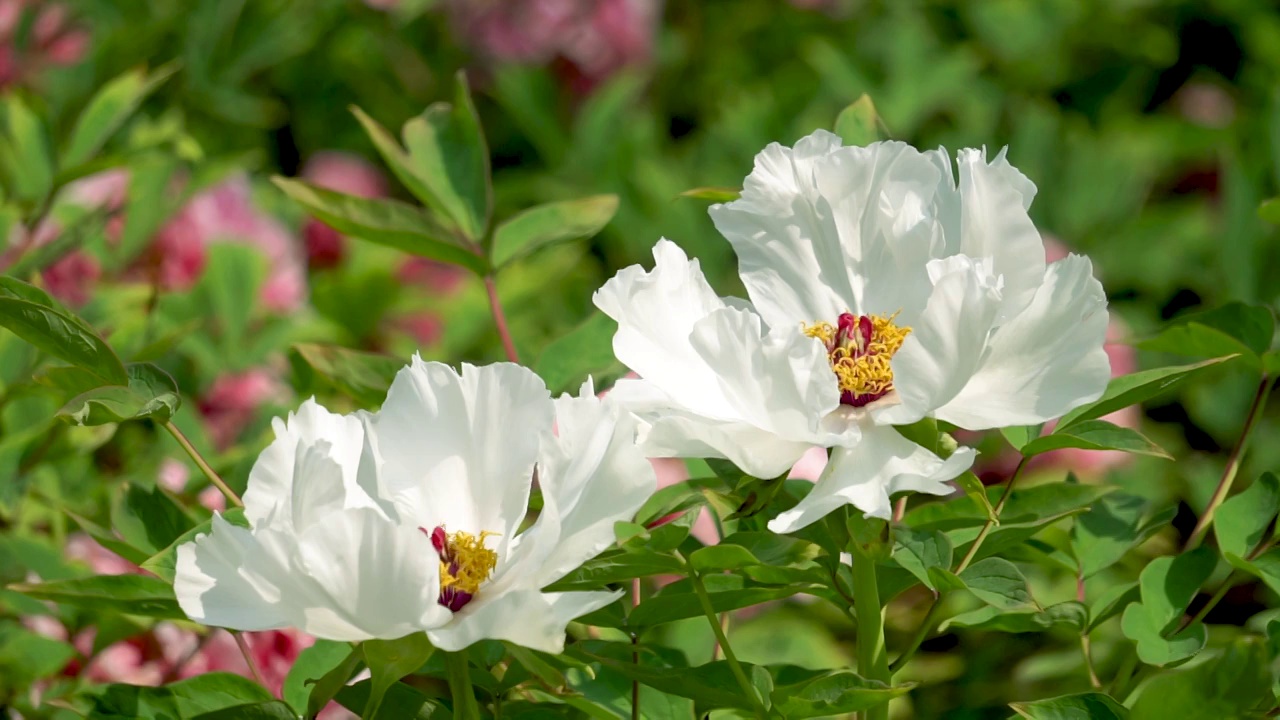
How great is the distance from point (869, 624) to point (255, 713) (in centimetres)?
25

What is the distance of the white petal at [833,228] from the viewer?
59cm

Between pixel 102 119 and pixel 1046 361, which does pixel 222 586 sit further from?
pixel 102 119

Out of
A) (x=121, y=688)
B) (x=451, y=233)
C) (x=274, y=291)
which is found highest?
(x=451, y=233)

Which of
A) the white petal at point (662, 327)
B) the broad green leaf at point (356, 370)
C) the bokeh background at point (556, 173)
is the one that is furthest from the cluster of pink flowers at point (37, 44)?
the white petal at point (662, 327)

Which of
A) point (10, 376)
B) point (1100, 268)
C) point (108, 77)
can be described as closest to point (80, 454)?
point (10, 376)

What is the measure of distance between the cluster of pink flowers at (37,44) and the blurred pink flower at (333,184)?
0.30 metres

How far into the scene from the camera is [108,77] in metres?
1.35

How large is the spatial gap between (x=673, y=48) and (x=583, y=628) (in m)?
1.50

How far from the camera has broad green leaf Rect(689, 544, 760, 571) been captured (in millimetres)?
510

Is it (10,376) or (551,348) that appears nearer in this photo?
(551,348)

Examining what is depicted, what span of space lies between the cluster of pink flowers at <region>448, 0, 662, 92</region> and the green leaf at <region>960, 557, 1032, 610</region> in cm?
152

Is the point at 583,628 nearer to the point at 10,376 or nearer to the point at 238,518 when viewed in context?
the point at 238,518

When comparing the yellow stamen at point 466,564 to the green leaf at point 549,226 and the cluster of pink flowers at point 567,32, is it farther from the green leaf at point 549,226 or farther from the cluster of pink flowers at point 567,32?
the cluster of pink flowers at point 567,32

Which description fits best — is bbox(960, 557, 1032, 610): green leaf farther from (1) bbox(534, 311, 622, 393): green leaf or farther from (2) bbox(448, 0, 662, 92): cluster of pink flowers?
(2) bbox(448, 0, 662, 92): cluster of pink flowers
